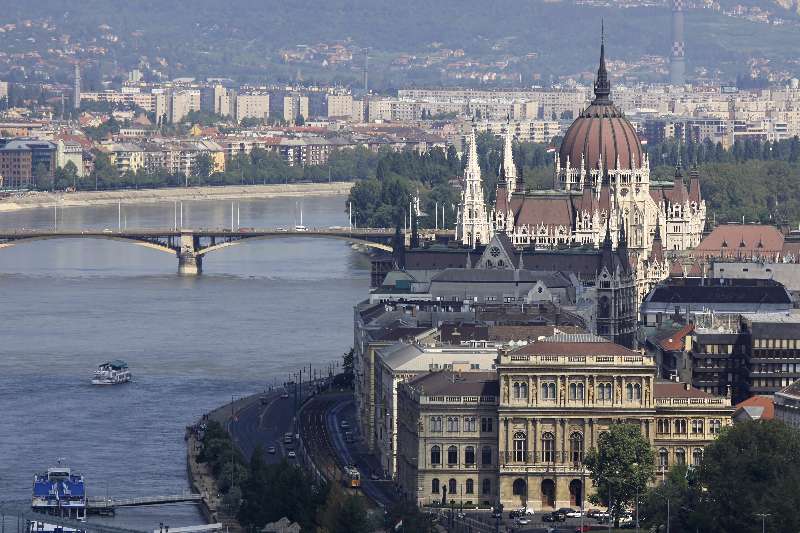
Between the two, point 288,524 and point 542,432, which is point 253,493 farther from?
point 542,432

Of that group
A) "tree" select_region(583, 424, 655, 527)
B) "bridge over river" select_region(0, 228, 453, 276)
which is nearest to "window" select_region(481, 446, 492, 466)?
"tree" select_region(583, 424, 655, 527)

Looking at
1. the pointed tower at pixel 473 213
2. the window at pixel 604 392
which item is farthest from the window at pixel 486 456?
the pointed tower at pixel 473 213

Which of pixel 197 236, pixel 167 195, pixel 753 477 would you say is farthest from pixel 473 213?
pixel 167 195

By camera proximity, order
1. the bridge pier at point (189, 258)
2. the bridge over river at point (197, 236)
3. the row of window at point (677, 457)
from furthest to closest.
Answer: the bridge over river at point (197, 236), the bridge pier at point (189, 258), the row of window at point (677, 457)

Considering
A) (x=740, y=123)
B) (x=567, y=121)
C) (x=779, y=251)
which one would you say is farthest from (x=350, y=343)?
(x=567, y=121)

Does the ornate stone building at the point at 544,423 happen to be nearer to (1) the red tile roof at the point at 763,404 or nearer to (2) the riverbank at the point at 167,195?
(1) the red tile roof at the point at 763,404

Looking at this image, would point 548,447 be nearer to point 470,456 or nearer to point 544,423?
point 544,423
